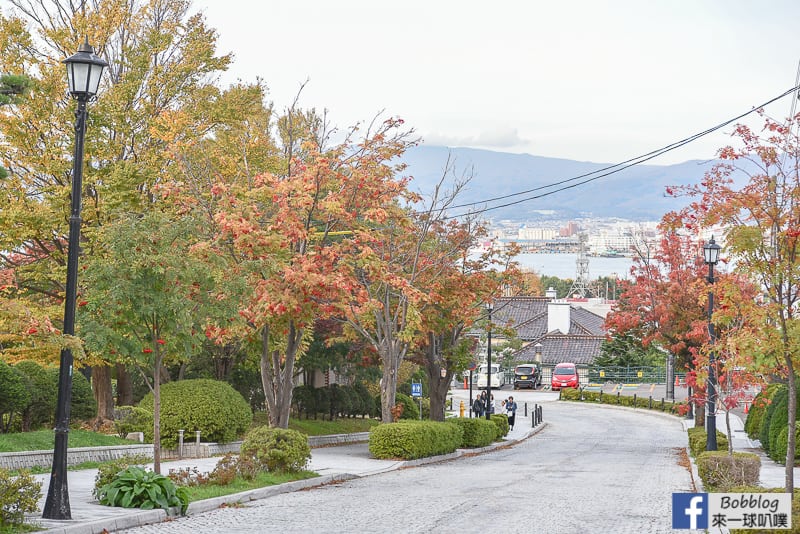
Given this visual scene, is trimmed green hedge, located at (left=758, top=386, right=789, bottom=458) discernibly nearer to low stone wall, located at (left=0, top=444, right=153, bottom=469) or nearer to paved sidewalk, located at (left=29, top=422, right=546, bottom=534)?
paved sidewalk, located at (left=29, top=422, right=546, bottom=534)

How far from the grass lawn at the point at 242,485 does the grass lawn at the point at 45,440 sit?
3850 millimetres

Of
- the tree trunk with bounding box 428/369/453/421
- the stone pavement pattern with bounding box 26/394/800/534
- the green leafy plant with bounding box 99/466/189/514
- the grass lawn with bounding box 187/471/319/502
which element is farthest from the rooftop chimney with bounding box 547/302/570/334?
the green leafy plant with bounding box 99/466/189/514

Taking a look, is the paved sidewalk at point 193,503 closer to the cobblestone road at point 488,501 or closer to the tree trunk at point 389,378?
the cobblestone road at point 488,501

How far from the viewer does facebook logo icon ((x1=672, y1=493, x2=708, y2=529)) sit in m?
12.9

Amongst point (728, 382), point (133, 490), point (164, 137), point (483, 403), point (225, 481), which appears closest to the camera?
point (133, 490)

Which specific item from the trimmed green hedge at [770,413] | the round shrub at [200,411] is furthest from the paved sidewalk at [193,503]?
the trimmed green hedge at [770,413]

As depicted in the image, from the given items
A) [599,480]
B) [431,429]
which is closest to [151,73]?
[431,429]

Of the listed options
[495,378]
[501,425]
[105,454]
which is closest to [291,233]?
[105,454]

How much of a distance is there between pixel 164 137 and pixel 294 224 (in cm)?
525

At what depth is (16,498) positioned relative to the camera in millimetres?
11398

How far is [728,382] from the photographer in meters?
23.8

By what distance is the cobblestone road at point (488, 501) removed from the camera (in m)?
13.7

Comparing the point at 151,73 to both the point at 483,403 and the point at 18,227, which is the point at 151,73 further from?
the point at 483,403

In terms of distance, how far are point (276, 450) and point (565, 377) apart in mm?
54592
